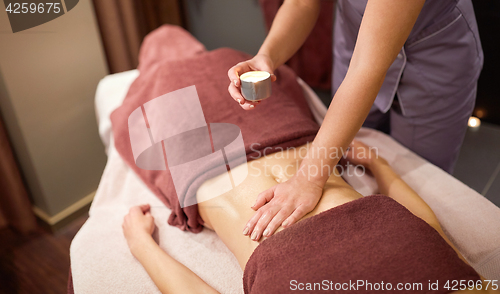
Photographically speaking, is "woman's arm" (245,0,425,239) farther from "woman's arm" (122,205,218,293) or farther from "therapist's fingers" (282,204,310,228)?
"woman's arm" (122,205,218,293)

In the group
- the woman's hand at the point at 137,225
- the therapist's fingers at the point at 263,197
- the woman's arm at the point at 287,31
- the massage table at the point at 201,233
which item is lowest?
the massage table at the point at 201,233

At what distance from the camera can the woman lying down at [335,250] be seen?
0.68m

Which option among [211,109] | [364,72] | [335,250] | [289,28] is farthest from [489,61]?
[335,250]

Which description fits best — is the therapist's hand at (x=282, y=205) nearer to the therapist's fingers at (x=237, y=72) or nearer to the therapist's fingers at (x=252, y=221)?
the therapist's fingers at (x=252, y=221)

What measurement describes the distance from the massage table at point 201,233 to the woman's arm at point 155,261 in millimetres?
34

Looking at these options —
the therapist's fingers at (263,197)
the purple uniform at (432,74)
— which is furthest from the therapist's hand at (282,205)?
the purple uniform at (432,74)

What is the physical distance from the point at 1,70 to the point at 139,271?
2.62 ft

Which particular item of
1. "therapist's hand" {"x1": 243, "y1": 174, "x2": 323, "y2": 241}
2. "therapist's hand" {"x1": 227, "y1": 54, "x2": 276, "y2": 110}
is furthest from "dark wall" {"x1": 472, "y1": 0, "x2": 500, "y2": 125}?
"therapist's hand" {"x1": 243, "y1": 174, "x2": 323, "y2": 241}

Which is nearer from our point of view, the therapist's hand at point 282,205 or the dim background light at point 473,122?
the therapist's hand at point 282,205

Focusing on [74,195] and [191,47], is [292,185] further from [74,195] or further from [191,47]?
[74,195]

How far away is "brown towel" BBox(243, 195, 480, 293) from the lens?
680 mm

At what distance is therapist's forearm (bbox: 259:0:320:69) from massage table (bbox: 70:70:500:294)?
502mm

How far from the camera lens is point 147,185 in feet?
4.19

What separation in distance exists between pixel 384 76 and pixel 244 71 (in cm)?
35
